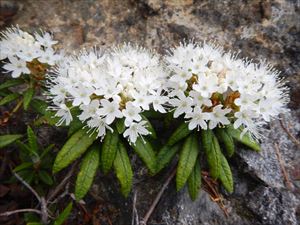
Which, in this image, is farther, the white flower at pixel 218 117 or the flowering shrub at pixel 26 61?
the flowering shrub at pixel 26 61

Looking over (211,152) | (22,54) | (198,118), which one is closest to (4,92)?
(22,54)

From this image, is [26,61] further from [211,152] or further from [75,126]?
[211,152]

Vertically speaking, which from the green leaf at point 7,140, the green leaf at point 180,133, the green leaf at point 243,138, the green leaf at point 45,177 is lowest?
the green leaf at point 45,177

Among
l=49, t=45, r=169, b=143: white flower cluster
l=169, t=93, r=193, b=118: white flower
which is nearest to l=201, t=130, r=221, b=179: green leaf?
l=169, t=93, r=193, b=118: white flower

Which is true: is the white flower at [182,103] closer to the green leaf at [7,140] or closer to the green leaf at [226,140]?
the green leaf at [226,140]

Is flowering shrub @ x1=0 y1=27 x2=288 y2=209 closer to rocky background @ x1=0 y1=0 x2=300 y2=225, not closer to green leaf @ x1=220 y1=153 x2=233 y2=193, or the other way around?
green leaf @ x1=220 y1=153 x2=233 y2=193

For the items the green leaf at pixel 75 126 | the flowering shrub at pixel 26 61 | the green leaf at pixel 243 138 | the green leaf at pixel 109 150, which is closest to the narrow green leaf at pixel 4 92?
the flowering shrub at pixel 26 61

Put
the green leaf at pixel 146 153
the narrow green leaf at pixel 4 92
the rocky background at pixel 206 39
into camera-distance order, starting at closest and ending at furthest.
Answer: the green leaf at pixel 146 153
the rocky background at pixel 206 39
the narrow green leaf at pixel 4 92
